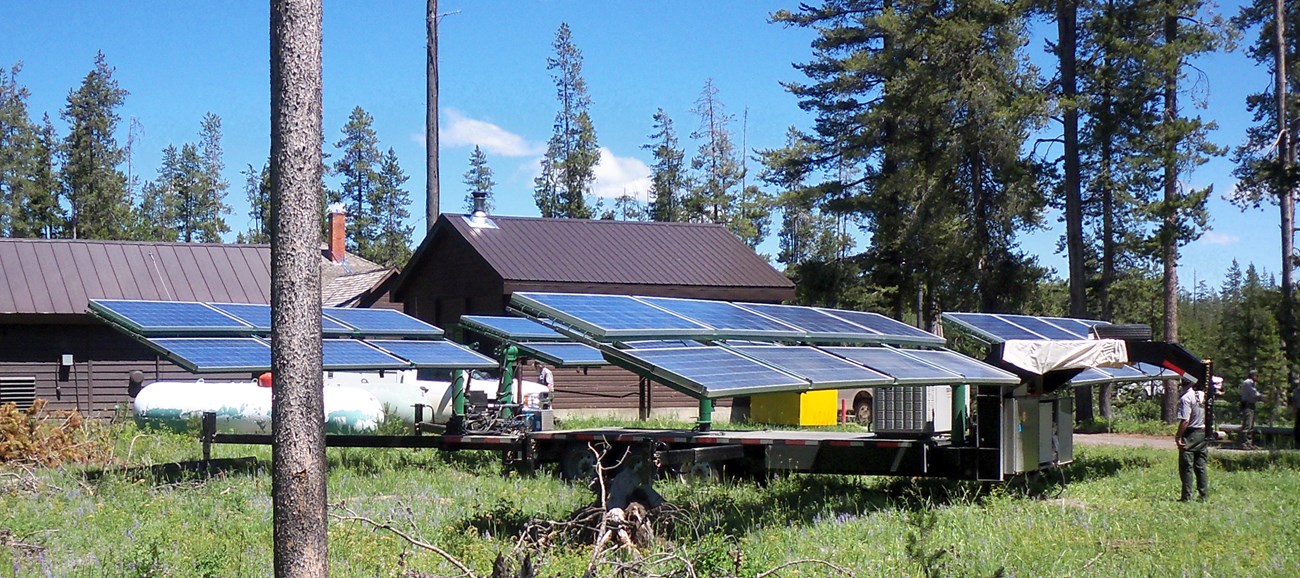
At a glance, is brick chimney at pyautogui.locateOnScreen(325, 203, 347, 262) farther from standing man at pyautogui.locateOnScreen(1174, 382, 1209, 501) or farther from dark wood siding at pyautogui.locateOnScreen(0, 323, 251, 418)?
standing man at pyautogui.locateOnScreen(1174, 382, 1209, 501)

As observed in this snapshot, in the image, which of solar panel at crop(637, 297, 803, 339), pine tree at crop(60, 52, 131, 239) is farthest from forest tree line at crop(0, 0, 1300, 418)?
pine tree at crop(60, 52, 131, 239)

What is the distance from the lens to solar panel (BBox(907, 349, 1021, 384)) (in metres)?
13.2

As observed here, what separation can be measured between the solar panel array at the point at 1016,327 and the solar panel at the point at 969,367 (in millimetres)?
525

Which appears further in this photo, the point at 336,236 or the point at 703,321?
the point at 336,236

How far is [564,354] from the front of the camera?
1950cm

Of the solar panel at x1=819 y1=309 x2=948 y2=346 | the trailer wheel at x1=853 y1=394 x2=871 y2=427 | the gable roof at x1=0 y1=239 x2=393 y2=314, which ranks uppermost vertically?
the gable roof at x1=0 y1=239 x2=393 y2=314

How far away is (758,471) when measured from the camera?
52.0ft

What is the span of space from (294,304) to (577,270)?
77.5 feet

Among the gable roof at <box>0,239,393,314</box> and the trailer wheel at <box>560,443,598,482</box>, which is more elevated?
the gable roof at <box>0,239,393,314</box>

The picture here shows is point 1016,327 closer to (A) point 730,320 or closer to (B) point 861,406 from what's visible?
(A) point 730,320

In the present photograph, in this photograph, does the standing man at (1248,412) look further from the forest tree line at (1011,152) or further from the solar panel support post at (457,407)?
the solar panel support post at (457,407)

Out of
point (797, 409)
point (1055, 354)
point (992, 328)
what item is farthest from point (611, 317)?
point (797, 409)

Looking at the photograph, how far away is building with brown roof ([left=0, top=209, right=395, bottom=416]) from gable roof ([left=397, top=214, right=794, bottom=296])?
18.5ft

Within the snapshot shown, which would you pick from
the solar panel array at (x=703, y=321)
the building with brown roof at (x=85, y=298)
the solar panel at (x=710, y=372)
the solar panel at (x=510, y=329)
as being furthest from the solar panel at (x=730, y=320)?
the building with brown roof at (x=85, y=298)
